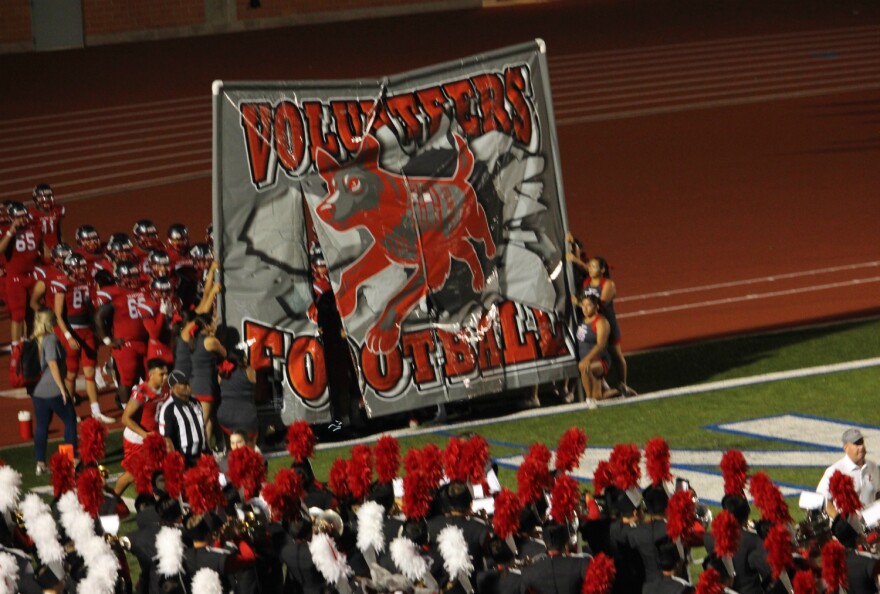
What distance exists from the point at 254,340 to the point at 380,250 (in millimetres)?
1256

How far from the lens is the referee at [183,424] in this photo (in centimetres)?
1198

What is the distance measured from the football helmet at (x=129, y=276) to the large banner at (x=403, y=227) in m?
1.55

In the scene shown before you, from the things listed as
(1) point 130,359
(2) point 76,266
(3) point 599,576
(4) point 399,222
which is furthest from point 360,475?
(2) point 76,266

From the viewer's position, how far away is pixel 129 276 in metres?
15.1

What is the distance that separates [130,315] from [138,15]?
21.5 m

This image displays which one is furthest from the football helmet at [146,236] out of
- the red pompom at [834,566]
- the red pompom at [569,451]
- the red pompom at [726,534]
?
the red pompom at [834,566]

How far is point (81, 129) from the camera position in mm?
29891

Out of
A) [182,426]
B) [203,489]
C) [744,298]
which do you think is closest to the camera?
[203,489]

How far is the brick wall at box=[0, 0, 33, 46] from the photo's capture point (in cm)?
3412

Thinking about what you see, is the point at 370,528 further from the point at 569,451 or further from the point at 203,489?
the point at 569,451

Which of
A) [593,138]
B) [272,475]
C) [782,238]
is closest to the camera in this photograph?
[272,475]

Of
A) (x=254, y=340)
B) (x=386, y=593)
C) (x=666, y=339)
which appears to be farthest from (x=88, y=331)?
(x=386, y=593)

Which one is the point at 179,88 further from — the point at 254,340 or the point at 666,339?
the point at 254,340

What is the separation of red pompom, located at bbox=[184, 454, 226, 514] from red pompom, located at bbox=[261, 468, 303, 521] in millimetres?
262
